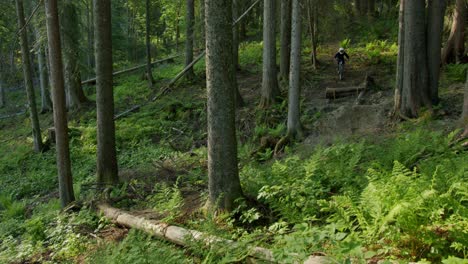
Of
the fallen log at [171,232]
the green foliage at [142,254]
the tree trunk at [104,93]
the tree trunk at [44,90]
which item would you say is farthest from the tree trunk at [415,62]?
the tree trunk at [44,90]

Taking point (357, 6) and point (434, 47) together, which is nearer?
point (434, 47)

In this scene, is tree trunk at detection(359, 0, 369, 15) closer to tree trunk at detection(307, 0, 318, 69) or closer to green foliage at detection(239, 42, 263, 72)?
green foliage at detection(239, 42, 263, 72)

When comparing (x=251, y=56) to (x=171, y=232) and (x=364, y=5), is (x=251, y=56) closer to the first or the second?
(x=364, y=5)

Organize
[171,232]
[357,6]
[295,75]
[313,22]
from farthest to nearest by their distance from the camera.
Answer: [357,6] → [313,22] → [295,75] → [171,232]

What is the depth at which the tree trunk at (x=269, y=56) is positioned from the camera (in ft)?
47.4

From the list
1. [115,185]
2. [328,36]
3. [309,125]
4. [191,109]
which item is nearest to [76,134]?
[191,109]

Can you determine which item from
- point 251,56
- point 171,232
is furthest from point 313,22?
point 171,232

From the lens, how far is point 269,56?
1474 centimetres

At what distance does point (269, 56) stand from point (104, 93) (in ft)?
23.5

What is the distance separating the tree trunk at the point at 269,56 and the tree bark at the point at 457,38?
22.4 ft

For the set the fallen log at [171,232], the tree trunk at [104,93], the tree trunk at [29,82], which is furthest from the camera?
the tree trunk at [29,82]

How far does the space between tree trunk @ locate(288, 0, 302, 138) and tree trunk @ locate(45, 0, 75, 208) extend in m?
6.01

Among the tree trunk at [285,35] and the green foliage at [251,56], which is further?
the green foliage at [251,56]

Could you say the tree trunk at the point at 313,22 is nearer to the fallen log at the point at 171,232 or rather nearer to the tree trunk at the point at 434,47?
the tree trunk at the point at 434,47
